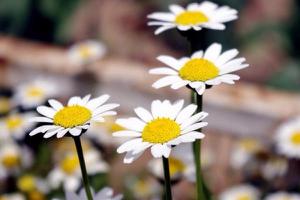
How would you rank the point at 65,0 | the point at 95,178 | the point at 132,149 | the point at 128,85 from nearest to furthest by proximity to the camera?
1. the point at 132,149
2. the point at 95,178
3. the point at 128,85
4. the point at 65,0

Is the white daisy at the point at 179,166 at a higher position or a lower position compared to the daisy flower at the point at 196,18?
lower

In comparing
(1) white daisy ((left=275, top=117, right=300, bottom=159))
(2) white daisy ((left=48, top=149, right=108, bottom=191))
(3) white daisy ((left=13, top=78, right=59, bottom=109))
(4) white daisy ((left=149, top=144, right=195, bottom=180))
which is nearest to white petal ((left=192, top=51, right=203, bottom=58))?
(4) white daisy ((left=149, top=144, right=195, bottom=180))

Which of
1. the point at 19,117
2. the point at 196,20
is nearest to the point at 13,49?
the point at 19,117

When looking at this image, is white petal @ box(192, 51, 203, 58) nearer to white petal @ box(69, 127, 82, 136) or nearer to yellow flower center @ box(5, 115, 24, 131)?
white petal @ box(69, 127, 82, 136)

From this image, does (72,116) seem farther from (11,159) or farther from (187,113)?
(11,159)

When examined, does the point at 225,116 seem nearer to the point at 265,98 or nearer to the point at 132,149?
the point at 265,98

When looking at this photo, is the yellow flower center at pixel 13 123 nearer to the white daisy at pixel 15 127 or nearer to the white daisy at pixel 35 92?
the white daisy at pixel 15 127

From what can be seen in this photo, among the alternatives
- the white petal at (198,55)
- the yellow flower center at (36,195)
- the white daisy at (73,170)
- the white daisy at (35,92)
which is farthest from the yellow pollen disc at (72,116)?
the white daisy at (35,92)
